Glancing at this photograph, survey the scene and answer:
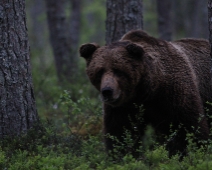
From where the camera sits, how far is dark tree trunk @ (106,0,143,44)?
26.0 feet

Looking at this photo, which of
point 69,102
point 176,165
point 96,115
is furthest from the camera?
point 96,115

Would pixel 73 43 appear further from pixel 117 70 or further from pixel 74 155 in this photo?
pixel 74 155

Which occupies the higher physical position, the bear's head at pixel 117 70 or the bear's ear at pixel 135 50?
the bear's ear at pixel 135 50

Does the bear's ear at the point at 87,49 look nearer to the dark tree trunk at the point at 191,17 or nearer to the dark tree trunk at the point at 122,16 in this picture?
the dark tree trunk at the point at 122,16

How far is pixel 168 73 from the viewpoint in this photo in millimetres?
5973

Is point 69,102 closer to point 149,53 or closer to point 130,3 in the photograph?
point 149,53

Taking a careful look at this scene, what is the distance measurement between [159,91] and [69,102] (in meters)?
1.35

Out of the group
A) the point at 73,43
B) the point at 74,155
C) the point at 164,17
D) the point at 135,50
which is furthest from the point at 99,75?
the point at 73,43

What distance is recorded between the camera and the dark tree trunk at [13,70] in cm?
577

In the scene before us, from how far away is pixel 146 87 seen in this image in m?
5.72

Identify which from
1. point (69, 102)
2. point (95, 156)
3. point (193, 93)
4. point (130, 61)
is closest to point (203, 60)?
point (193, 93)

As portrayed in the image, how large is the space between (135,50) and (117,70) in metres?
0.34

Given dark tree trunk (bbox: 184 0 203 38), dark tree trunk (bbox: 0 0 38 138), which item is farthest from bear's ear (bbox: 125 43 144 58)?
dark tree trunk (bbox: 184 0 203 38)

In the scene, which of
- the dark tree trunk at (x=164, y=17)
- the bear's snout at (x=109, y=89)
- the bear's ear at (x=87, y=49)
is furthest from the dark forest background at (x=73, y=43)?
the bear's snout at (x=109, y=89)
